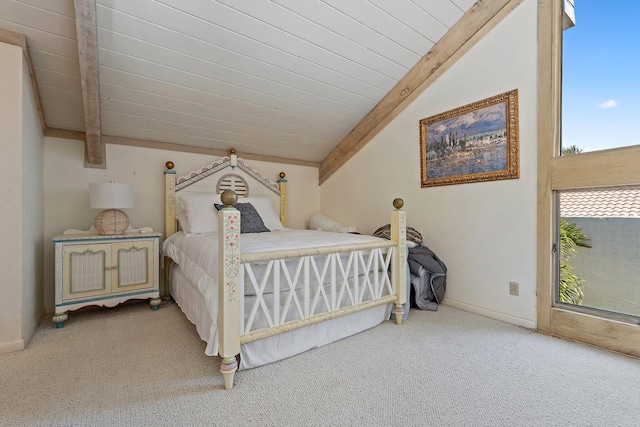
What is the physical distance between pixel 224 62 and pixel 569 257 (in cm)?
306

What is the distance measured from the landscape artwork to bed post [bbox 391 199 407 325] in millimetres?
844

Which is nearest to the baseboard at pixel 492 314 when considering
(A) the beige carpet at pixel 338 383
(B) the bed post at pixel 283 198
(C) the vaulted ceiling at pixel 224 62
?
(A) the beige carpet at pixel 338 383

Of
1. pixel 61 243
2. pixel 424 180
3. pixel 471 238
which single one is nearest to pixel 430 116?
pixel 424 180

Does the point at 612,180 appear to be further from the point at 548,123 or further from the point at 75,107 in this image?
the point at 75,107

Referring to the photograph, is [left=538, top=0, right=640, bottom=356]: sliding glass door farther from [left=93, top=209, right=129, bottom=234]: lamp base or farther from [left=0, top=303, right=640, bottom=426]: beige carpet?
[left=93, top=209, right=129, bottom=234]: lamp base

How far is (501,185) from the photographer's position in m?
2.42

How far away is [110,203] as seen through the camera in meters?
2.46

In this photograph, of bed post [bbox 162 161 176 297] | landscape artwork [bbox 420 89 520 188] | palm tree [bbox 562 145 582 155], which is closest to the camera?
palm tree [bbox 562 145 582 155]

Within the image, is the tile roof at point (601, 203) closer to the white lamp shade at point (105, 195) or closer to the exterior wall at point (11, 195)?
the white lamp shade at point (105, 195)

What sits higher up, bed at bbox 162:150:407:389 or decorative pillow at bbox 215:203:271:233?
decorative pillow at bbox 215:203:271:233

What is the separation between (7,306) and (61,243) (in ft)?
1.86

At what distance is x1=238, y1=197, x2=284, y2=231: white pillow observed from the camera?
3307 millimetres

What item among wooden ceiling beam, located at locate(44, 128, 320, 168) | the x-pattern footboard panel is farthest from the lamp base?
the x-pattern footboard panel

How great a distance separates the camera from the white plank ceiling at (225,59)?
1936 millimetres
